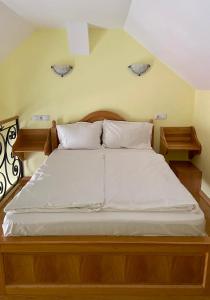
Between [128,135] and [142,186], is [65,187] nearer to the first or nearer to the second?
[142,186]

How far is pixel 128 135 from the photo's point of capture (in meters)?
3.07

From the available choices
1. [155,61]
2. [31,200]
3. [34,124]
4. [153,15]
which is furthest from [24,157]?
[153,15]

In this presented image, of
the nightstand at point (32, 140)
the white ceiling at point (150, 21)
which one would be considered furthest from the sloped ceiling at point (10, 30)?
the nightstand at point (32, 140)

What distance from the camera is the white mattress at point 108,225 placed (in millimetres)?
1574

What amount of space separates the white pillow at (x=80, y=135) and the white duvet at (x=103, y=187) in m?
0.36

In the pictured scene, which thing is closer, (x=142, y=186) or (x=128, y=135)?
(x=142, y=186)

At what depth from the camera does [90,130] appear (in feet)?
10.3

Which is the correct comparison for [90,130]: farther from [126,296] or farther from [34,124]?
[126,296]

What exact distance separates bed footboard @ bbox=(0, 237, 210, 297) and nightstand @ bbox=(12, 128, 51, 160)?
180 centimetres

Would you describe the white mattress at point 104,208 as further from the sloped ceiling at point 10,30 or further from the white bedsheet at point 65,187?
the sloped ceiling at point 10,30

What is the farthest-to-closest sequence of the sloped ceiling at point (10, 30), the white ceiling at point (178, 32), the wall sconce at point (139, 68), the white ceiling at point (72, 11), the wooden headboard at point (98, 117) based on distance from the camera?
the wooden headboard at point (98, 117)
the wall sconce at point (139, 68)
the sloped ceiling at point (10, 30)
the white ceiling at point (72, 11)
the white ceiling at point (178, 32)

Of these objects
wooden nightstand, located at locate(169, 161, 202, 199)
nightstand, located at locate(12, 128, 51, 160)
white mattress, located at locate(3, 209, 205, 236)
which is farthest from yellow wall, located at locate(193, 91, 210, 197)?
nightstand, located at locate(12, 128, 51, 160)

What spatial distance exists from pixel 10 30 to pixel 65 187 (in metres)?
1.95

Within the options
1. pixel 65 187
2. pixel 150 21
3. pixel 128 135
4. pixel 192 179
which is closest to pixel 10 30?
pixel 150 21
